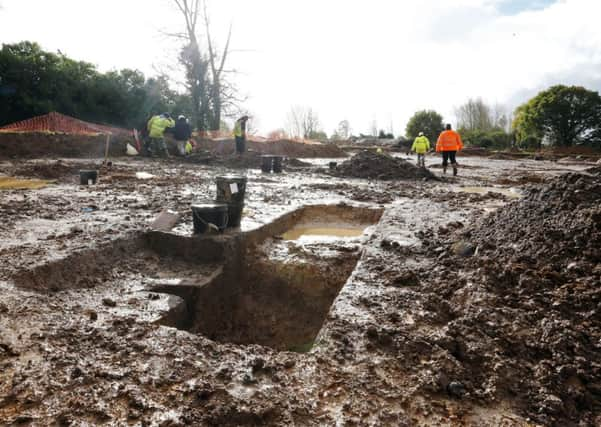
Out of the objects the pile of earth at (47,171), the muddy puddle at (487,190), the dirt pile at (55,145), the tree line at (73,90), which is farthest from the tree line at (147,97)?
the muddy puddle at (487,190)

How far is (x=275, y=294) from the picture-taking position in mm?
4664

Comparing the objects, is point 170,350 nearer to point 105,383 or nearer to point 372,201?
point 105,383

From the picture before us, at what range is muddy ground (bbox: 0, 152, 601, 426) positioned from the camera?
6.56 ft

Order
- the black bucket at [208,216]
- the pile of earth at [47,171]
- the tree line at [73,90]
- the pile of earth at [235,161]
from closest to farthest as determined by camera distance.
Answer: the black bucket at [208,216] → the pile of earth at [47,171] → the pile of earth at [235,161] → the tree line at [73,90]

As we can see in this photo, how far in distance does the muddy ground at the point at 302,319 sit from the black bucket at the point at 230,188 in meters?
0.46

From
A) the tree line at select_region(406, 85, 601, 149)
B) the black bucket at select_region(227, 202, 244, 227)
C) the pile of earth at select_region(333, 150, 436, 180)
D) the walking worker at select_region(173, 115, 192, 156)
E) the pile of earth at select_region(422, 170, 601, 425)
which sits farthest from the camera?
the tree line at select_region(406, 85, 601, 149)

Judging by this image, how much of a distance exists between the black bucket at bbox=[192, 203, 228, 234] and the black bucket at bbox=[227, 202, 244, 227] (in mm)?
273

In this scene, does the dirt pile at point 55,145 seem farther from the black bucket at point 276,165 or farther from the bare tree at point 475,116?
the bare tree at point 475,116

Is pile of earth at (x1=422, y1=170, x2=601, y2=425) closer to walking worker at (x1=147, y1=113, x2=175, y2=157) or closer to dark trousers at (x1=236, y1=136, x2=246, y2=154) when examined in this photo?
dark trousers at (x1=236, y1=136, x2=246, y2=154)

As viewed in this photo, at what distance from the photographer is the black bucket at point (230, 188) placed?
5.11m

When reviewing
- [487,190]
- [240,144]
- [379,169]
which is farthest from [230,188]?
[240,144]

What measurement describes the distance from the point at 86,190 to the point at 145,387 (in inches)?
275

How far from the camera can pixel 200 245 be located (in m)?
4.77

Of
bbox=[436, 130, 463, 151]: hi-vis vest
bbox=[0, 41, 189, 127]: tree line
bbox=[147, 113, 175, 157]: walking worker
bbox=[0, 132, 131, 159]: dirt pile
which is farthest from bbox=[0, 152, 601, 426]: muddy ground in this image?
bbox=[0, 41, 189, 127]: tree line
